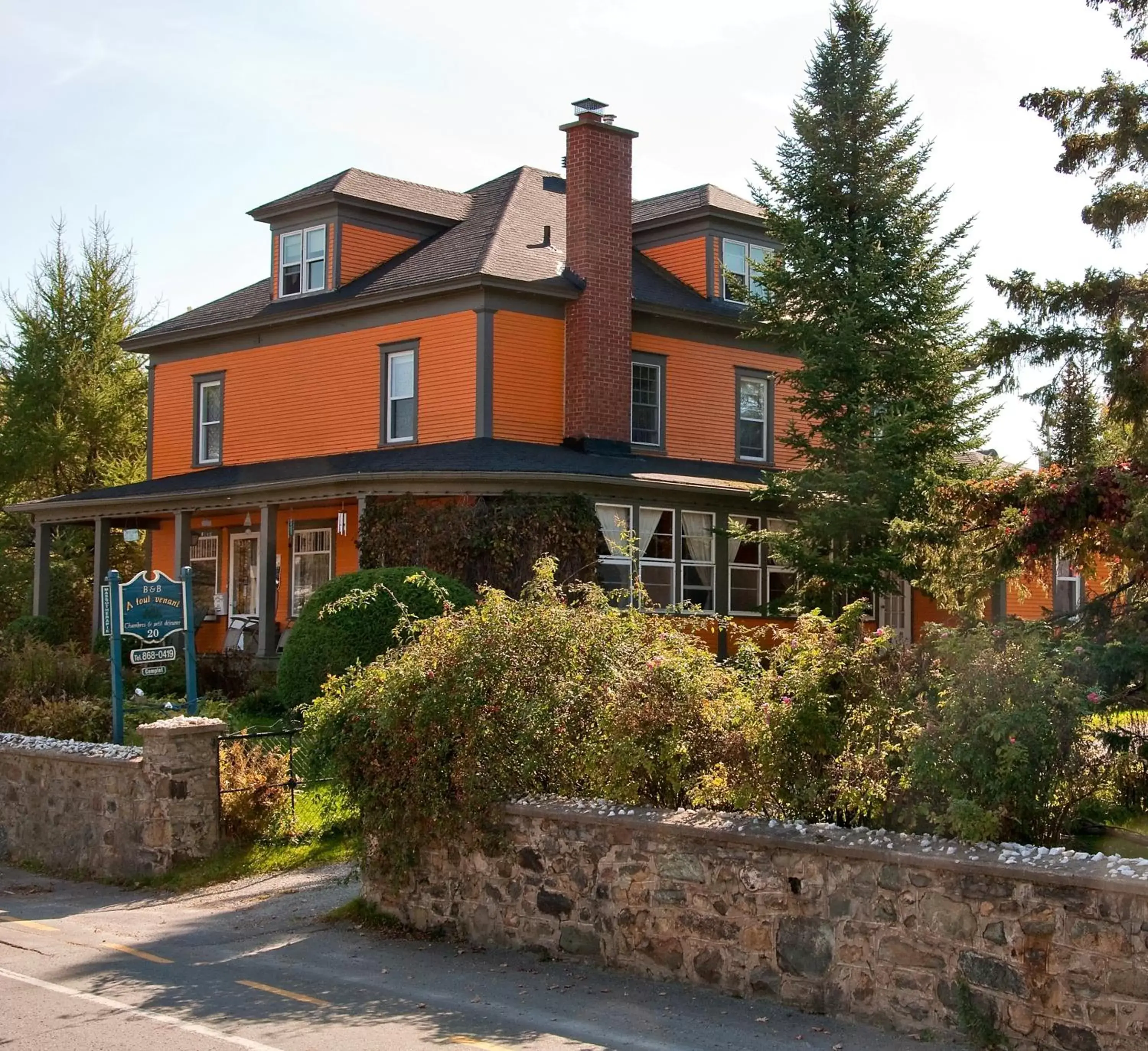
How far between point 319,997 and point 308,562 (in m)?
20.0

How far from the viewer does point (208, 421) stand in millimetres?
30859

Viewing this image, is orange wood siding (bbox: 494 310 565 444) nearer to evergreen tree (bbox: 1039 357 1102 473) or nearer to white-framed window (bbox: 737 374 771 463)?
white-framed window (bbox: 737 374 771 463)

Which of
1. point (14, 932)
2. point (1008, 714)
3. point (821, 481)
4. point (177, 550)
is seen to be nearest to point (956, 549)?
point (821, 481)

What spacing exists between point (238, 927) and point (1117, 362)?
11433 mm

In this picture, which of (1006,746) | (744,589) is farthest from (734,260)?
(1006,746)

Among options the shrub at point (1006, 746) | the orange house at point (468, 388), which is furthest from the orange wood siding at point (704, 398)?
the shrub at point (1006, 746)

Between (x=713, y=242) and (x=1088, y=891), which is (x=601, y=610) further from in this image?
(x=713, y=242)

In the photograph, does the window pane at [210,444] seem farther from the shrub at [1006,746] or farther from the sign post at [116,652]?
the shrub at [1006,746]

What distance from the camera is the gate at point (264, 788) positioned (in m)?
13.8

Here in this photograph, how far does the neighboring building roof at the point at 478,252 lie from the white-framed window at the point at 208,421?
4.20 feet

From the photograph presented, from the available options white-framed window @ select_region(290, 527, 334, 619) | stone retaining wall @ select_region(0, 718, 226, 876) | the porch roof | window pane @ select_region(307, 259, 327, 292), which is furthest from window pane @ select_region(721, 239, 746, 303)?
stone retaining wall @ select_region(0, 718, 226, 876)

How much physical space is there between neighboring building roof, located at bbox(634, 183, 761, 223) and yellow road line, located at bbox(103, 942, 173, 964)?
69.6ft

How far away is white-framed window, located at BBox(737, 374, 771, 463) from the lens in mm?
28969

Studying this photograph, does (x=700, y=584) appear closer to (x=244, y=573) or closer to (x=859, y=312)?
(x=859, y=312)
